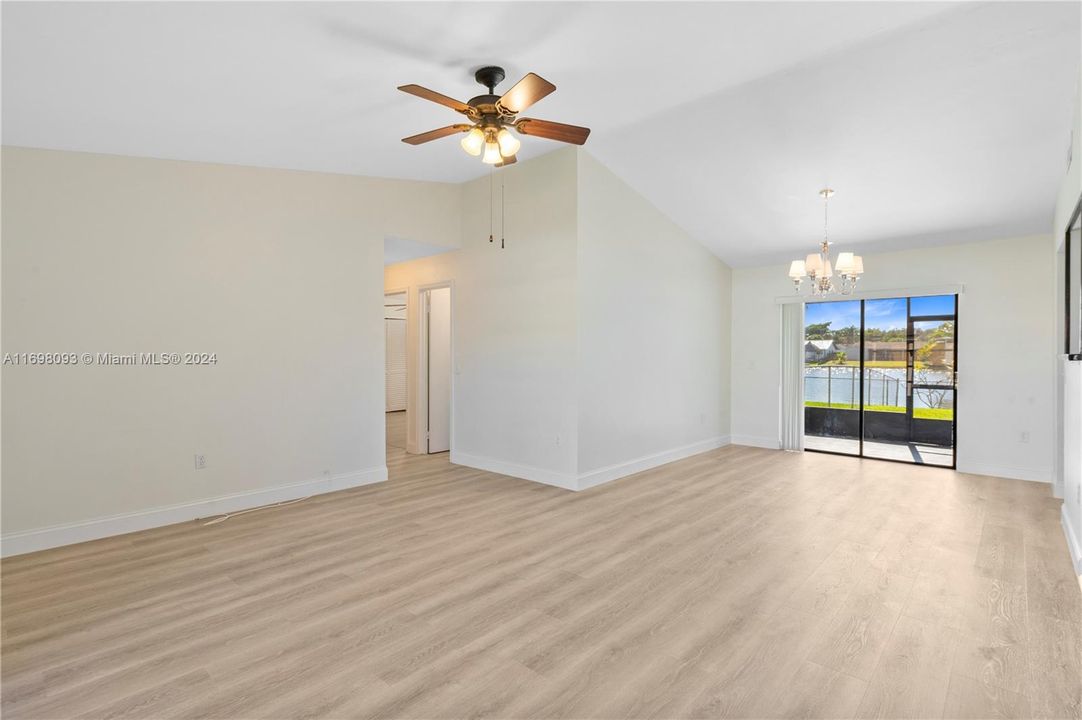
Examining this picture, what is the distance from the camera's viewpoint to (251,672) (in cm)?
222

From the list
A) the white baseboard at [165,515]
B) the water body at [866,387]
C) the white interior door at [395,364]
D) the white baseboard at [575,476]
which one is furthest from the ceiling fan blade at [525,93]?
the white interior door at [395,364]

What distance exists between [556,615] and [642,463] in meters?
3.37

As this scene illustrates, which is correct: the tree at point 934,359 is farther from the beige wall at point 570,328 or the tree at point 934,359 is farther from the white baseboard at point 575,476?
the white baseboard at point 575,476

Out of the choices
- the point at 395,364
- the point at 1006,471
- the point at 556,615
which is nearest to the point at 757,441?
the point at 1006,471

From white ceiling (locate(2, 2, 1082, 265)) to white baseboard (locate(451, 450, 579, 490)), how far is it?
308 cm

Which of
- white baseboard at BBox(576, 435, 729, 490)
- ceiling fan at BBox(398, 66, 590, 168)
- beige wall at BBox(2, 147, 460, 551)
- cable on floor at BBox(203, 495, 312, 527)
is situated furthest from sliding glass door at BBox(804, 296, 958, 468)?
cable on floor at BBox(203, 495, 312, 527)

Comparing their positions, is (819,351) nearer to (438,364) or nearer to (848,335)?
(848,335)

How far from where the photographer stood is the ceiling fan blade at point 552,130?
10.5ft

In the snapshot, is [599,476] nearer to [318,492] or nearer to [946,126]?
[318,492]

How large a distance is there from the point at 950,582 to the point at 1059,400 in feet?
11.1

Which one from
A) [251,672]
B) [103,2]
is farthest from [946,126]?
[251,672]

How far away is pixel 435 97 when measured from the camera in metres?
2.79

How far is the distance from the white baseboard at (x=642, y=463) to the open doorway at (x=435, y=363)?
259 cm

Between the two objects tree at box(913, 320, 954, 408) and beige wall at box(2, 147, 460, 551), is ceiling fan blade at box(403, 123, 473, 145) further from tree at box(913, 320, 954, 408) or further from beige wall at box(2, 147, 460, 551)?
tree at box(913, 320, 954, 408)
